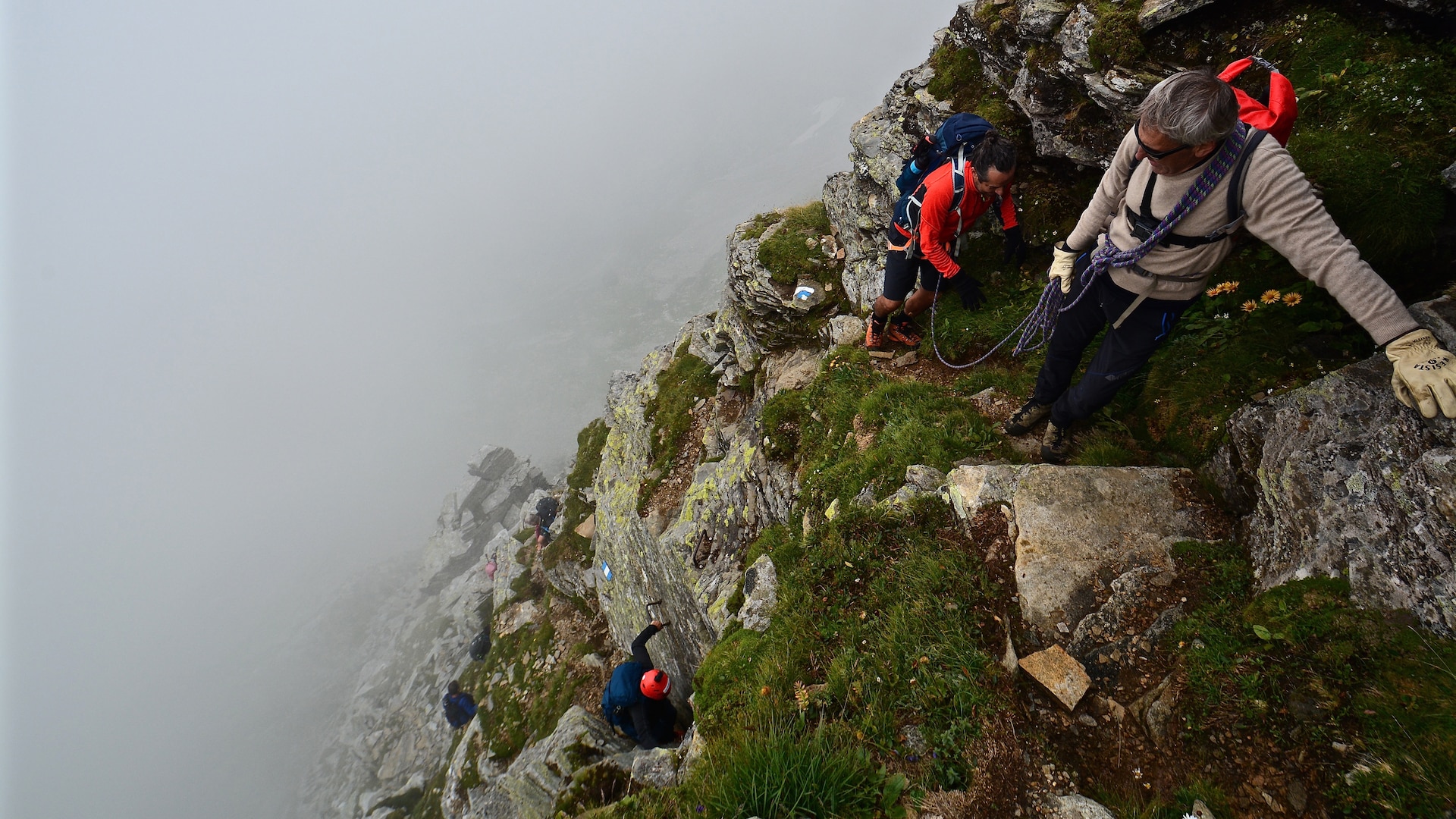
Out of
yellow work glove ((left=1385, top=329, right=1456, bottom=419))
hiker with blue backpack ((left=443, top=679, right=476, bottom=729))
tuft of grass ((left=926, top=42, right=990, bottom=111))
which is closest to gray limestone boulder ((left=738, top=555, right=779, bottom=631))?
yellow work glove ((left=1385, top=329, right=1456, bottom=419))

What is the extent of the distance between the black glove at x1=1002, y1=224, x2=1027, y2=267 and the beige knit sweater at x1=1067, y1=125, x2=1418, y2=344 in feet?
14.3

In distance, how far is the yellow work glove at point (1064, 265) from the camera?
5.38m

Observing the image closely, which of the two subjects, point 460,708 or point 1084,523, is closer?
point 1084,523

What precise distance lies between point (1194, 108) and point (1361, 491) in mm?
2905

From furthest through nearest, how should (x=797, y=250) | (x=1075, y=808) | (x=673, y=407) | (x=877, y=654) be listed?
(x=673, y=407)
(x=797, y=250)
(x=877, y=654)
(x=1075, y=808)

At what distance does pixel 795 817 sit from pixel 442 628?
45511mm

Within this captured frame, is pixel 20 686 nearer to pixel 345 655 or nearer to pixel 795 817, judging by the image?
pixel 345 655

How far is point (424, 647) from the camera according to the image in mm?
41031

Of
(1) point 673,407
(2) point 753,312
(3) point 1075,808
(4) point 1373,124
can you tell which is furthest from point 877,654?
(1) point 673,407

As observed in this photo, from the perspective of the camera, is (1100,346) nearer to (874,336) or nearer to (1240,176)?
(1240,176)

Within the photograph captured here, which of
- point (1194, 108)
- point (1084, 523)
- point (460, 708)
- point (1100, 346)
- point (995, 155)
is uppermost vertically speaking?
point (1194, 108)

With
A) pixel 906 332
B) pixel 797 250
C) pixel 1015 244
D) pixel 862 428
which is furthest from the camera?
pixel 797 250

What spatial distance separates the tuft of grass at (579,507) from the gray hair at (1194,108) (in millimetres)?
21821

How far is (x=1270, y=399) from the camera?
460cm
